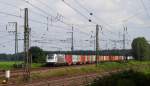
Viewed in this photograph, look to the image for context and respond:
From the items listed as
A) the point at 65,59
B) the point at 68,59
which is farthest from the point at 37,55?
the point at 65,59

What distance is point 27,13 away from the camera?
1999 inches

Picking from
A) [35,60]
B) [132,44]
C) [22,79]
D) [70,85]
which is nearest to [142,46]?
[132,44]

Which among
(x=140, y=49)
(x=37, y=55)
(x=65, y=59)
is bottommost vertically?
(x=65, y=59)

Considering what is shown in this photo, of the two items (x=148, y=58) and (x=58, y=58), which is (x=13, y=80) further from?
(x=148, y=58)

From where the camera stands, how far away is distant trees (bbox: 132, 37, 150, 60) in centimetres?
15150

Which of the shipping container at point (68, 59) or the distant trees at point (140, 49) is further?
the distant trees at point (140, 49)

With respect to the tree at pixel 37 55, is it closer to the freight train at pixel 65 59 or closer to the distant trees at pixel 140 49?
the freight train at pixel 65 59

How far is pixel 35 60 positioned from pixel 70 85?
3023 inches

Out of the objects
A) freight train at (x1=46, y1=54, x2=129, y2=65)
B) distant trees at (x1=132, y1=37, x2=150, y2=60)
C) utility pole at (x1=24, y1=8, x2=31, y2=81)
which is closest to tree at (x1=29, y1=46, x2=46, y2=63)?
freight train at (x1=46, y1=54, x2=129, y2=65)

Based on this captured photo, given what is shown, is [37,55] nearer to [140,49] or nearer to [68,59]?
[68,59]

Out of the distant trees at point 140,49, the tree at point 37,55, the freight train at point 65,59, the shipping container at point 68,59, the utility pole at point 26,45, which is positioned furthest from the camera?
the distant trees at point 140,49

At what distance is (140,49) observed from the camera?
15488 centimetres

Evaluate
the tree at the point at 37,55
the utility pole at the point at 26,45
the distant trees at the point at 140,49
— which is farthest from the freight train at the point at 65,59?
the utility pole at the point at 26,45

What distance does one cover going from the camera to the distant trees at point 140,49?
497 feet
